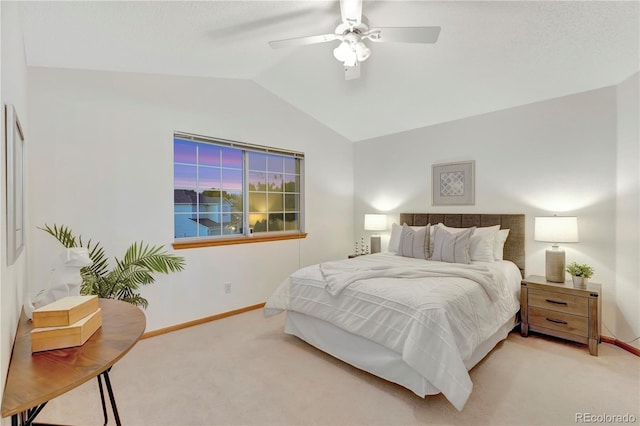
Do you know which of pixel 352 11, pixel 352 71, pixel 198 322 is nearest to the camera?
pixel 352 11

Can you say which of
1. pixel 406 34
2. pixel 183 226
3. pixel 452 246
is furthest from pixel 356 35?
pixel 183 226

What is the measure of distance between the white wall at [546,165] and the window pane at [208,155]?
8.35 feet

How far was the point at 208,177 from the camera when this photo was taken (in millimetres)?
3631

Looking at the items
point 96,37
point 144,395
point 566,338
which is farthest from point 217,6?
point 566,338

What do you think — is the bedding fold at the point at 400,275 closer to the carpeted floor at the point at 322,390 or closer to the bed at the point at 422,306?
the bed at the point at 422,306

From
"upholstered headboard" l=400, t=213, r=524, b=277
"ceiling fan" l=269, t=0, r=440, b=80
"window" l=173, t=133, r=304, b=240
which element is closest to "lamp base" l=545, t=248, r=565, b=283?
"upholstered headboard" l=400, t=213, r=524, b=277

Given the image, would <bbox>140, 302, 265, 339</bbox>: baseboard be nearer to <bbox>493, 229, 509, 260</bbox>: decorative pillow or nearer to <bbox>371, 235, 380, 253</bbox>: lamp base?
<bbox>371, 235, 380, 253</bbox>: lamp base

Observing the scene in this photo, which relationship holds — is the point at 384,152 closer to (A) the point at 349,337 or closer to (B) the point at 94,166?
(A) the point at 349,337

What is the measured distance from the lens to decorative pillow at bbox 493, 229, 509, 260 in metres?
3.34

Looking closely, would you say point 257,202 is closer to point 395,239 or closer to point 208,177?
point 208,177

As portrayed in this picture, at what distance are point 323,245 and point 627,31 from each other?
3.68 metres

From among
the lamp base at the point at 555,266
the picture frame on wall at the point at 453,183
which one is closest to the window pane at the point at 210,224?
the picture frame on wall at the point at 453,183

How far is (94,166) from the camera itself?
2.76 m

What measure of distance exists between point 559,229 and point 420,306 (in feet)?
5.99
